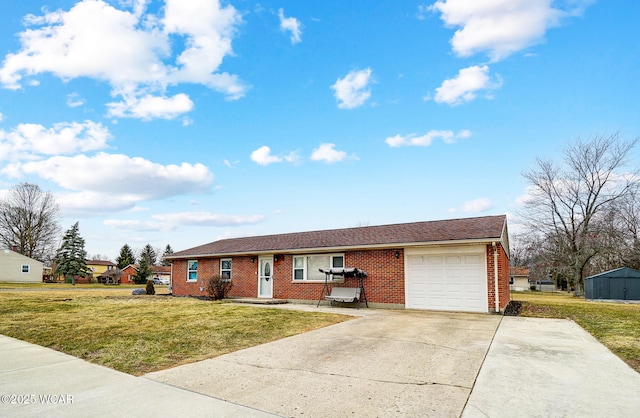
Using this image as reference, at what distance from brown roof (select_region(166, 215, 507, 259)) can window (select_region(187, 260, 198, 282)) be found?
1.90ft

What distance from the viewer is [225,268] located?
64.6 ft

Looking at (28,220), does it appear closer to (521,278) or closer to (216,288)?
(216,288)

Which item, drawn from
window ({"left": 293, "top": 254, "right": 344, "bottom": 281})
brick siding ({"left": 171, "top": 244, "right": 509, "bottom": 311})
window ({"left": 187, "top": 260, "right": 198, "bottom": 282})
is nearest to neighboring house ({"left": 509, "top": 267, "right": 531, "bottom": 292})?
brick siding ({"left": 171, "top": 244, "right": 509, "bottom": 311})

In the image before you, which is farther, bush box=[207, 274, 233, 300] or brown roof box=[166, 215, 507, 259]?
bush box=[207, 274, 233, 300]

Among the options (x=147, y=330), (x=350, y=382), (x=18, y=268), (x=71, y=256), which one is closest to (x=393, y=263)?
(x=147, y=330)

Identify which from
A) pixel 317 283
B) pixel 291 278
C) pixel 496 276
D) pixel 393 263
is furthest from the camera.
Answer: pixel 291 278

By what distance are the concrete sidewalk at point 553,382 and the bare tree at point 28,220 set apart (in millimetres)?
53124

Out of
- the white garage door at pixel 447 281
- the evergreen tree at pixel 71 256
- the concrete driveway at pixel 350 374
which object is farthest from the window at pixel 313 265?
the evergreen tree at pixel 71 256

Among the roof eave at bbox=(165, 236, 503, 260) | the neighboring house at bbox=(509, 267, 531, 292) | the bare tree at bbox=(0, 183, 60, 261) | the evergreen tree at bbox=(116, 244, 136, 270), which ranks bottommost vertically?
the neighboring house at bbox=(509, 267, 531, 292)

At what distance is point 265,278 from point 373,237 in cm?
574

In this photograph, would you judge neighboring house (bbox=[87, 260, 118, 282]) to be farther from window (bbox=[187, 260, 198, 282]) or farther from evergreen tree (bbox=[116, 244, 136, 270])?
window (bbox=[187, 260, 198, 282])

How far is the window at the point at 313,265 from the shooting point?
15809 mm

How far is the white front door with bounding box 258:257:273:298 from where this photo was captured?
17703mm

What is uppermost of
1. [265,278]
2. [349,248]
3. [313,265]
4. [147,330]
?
[349,248]
